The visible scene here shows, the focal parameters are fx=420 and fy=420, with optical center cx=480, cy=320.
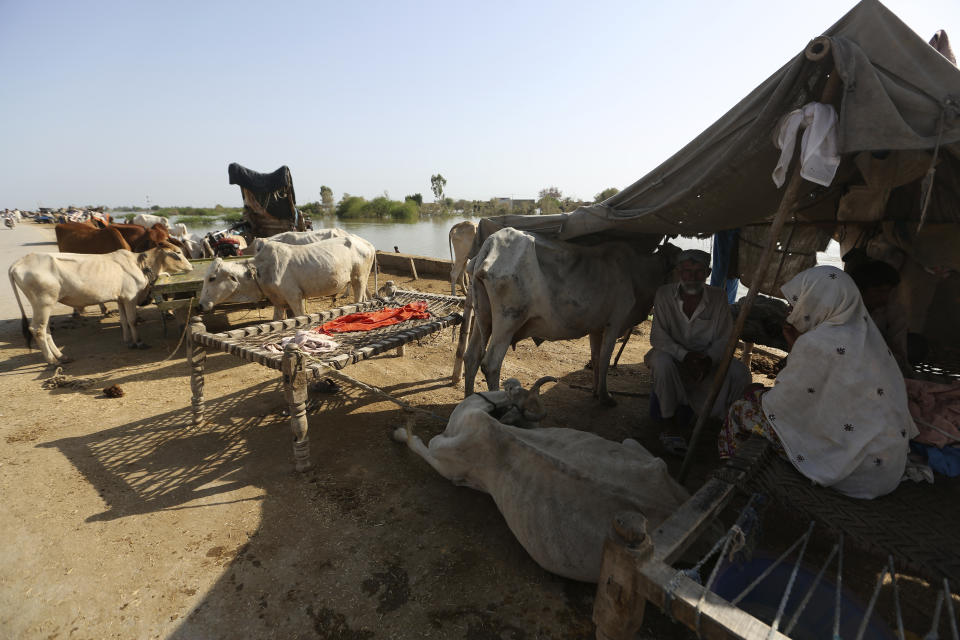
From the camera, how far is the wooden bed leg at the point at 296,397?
299cm

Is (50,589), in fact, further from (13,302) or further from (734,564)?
(13,302)

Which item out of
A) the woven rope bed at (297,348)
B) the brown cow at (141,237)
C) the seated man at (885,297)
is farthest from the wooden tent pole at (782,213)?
the brown cow at (141,237)

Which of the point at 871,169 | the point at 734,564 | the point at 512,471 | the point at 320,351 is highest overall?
the point at 871,169

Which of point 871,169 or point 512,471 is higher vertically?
point 871,169

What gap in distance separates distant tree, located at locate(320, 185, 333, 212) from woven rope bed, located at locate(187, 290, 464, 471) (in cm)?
4454

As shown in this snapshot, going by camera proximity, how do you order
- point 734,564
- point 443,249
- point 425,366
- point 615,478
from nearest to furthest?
1. point 734,564
2. point 615,478
3. point 425,366
4. point 443,249

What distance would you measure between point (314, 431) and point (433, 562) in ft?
6.53

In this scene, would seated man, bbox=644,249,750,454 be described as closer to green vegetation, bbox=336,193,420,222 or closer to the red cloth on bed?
the red cloth on bed

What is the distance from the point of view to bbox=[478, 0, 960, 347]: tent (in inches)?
72.0

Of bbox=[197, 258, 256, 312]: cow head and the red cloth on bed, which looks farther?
bbox=[197, 258, 256, 312]: cow head

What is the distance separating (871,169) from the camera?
8.73 ft

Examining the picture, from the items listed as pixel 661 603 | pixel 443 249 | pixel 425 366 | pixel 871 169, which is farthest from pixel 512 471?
pixel 443 249

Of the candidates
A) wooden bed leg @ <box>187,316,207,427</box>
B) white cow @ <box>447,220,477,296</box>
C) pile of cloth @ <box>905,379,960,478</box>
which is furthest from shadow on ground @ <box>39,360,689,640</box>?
white cow @ <box>447,220,477,296</box>

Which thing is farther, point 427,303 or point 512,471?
point 427,303
